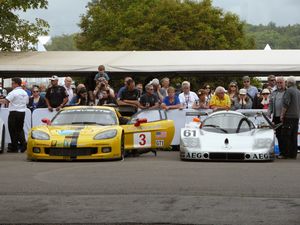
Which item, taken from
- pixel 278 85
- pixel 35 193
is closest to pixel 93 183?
pixel 35 193

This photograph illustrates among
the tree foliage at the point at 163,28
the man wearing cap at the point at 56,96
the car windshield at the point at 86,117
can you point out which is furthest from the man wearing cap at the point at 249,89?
the tree foliage at the point at 163,28

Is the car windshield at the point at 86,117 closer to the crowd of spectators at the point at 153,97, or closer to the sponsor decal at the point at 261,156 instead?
the crowd of spectators at the point at 153,97

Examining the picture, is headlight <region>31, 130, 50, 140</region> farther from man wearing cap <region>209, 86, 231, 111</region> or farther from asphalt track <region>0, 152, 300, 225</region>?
man wearing cap <region>209, 86, 231, 111</region>

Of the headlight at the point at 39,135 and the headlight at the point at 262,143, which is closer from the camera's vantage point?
the headlight at the point at 39,135

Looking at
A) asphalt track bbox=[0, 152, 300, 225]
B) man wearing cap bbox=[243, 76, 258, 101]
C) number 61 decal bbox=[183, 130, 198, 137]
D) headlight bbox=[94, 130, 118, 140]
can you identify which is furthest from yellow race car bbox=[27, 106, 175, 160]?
man wearing cap bbox=[243, 76, 258, 101]

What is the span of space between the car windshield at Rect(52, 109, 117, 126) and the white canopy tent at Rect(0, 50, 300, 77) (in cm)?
746

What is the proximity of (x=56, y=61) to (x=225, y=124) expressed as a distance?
10.1 m

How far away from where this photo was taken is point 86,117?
18562mm

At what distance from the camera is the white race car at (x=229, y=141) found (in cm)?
1761

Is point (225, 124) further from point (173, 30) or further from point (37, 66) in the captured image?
point (173, 30)

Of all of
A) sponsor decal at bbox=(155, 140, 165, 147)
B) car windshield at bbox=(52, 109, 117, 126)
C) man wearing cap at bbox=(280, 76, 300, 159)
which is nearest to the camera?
car windshield at bbox=(52, 109, 117, 126)

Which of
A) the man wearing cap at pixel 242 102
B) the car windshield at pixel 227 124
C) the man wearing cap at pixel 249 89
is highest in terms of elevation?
the man wearing cap at pixel 249 89

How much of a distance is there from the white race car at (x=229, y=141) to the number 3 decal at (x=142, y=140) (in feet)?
3.23

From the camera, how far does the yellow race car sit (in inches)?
675
